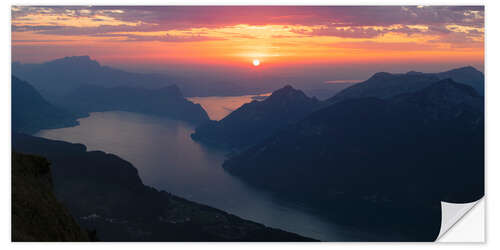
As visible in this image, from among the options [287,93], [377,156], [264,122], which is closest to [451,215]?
[287,93]

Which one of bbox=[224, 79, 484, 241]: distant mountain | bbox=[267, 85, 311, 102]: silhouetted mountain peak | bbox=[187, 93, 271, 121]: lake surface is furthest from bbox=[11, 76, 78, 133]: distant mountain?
bbox=[224, 79, 484, 241]: distant mountain

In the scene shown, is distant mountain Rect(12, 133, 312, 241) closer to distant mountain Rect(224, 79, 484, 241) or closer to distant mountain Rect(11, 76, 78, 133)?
distant mountain Rect(11, 76, 78, 133)

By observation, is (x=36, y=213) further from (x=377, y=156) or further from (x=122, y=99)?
(x=377, y=156)

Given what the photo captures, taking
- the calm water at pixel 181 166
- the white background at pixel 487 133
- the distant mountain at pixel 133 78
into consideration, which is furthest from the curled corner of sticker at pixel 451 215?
the calm water at pixel 181 166

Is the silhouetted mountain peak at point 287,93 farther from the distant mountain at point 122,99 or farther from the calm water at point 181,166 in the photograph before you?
the calm water at point 181,166

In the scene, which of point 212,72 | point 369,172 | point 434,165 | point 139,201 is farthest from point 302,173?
point 212,72

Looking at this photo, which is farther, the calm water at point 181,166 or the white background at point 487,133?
the calm water at point 181,166

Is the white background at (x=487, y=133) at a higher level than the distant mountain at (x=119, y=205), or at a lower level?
higher

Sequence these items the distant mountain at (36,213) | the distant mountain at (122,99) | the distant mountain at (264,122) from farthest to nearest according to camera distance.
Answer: the distant mountain at (264,122) < the distant mountain at (122,99) < the distant mountain at (36,213)
